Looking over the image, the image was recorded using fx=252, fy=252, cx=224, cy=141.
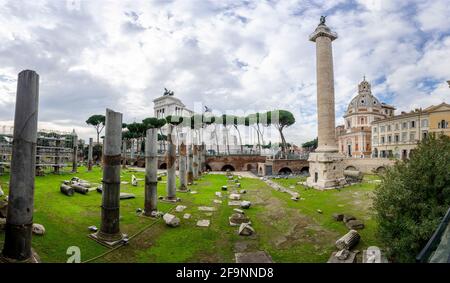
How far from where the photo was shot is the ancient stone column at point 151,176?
10.6 meters

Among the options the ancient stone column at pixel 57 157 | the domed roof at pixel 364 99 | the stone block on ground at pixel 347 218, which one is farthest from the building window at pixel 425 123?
the ancient stone column at pixel 57 157

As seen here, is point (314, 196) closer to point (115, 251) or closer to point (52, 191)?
point (115, 251)

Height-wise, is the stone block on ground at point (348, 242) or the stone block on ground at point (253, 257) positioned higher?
the stone block on ground at point (348, 242)

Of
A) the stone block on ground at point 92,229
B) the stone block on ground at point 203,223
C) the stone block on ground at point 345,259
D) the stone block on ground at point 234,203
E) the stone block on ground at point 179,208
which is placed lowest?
the stone block on ground at point 345,259

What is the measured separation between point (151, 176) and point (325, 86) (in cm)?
1747

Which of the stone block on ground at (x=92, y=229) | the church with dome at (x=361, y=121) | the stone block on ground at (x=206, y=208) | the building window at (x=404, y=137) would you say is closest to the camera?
the stone block on ground at (x=92, y=229)

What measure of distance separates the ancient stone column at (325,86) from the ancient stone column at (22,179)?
20.3m

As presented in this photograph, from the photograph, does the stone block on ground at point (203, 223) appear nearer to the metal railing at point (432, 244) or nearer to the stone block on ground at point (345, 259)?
the stone block on ground at point (345, 259)

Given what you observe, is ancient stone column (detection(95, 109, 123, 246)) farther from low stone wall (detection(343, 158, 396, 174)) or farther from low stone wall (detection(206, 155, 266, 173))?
low stone wall (detection(206, 155, 266, 173))

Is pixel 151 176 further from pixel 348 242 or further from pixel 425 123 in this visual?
pixel 425 123

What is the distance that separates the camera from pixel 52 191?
13.1 m

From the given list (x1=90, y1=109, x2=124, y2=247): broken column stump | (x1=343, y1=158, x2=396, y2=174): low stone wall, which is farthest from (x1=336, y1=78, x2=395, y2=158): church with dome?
(x1=90, y1=109, x2=124, y2=247): broken column stump

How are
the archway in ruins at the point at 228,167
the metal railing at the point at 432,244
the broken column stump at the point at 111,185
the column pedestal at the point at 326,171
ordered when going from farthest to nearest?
the archway in ruins at the point at 228,167, the column pedestal at the point at 326,171, the broken column stump at the point at 111,185, the metal railing at the point at 432,244
